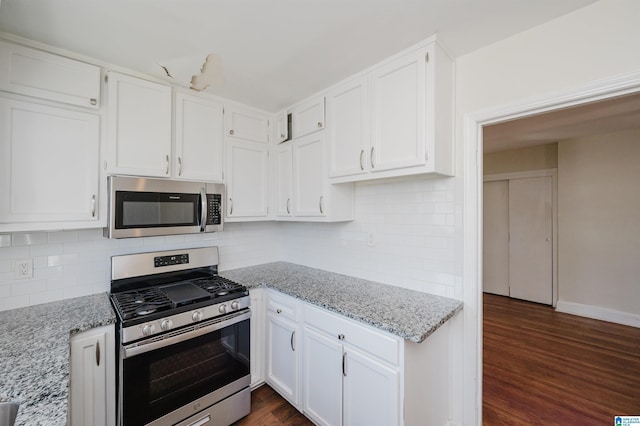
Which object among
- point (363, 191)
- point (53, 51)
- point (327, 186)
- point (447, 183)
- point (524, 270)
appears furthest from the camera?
point (524, 270)

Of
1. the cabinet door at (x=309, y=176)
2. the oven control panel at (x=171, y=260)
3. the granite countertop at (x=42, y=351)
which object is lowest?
the granite countertop at (x=42, y=351)

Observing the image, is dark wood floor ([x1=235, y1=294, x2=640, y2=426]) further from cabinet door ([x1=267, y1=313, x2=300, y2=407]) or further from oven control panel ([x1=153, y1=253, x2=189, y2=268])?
oven control panel ([x1=153, y1=253, x2=189, y2=268])

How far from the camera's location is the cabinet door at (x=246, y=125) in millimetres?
2322

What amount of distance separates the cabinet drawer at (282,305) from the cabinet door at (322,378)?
6.6 inches

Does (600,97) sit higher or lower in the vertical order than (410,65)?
lower

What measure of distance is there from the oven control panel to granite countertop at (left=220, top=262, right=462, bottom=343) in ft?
1.30

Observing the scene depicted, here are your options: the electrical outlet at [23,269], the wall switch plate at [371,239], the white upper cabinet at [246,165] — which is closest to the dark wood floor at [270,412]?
the wall switch plate at [371,239]

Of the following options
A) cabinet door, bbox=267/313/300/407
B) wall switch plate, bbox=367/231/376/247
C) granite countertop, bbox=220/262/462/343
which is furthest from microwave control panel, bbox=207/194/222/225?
wall switch plate, bbox=367/231/376/247

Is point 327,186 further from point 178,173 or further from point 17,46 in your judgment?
point 17,46

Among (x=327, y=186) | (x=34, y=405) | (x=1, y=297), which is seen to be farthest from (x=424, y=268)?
(x=1, y=297)

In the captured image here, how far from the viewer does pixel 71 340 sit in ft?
4.49

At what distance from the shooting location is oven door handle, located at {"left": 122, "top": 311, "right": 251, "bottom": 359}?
143cm

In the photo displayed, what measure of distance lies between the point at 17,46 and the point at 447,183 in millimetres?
2589

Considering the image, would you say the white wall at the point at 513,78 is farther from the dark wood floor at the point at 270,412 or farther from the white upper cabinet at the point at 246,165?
the white upper cabinet at the point at 246,165
